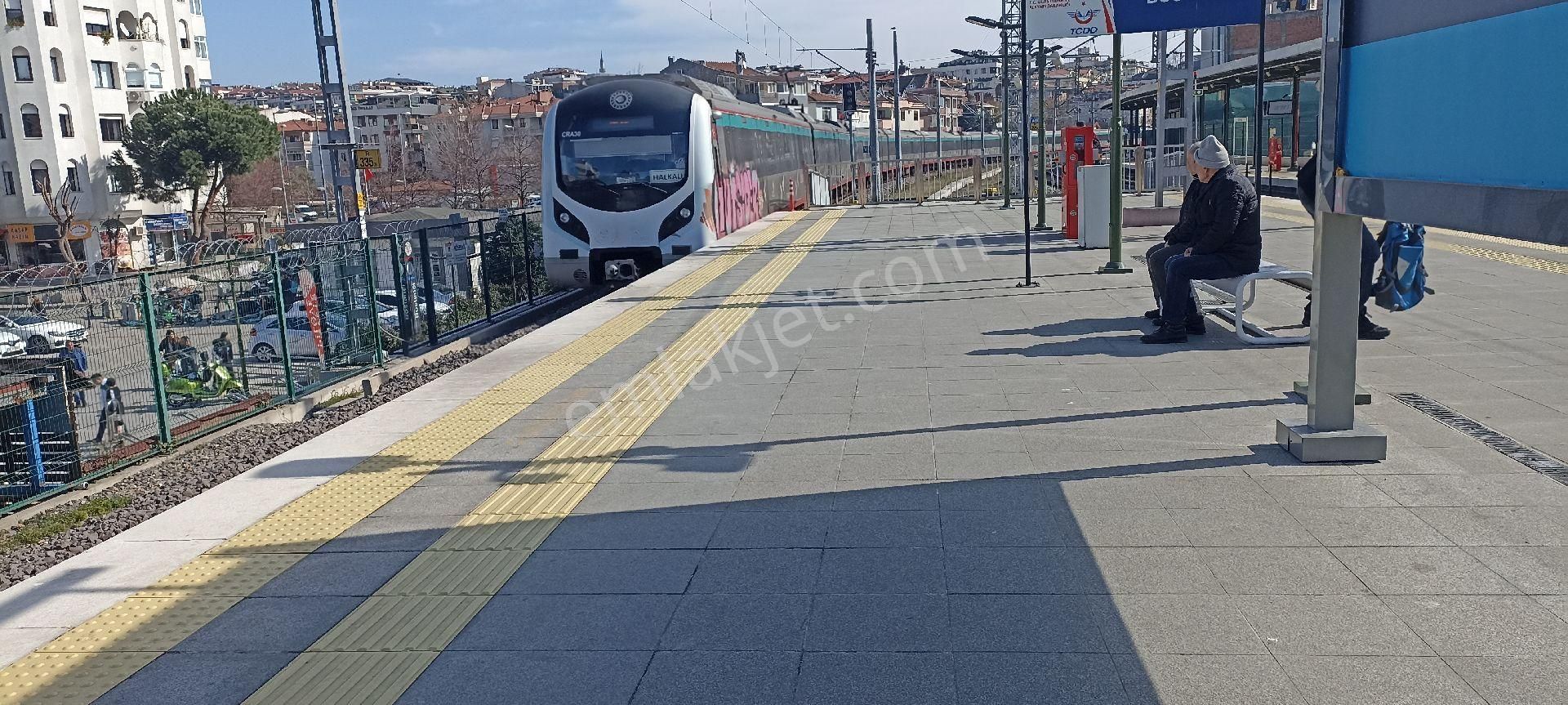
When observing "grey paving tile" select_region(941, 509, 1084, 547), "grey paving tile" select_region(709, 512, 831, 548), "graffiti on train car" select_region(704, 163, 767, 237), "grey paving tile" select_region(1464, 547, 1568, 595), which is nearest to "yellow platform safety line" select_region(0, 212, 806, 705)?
"grey paving tile" select_region(709, 512, 831, 548)

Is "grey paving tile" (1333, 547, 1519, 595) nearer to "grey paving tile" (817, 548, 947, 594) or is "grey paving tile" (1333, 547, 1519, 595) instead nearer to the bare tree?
"grey paving tile" (817, 548, 947, 594)

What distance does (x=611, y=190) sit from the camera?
18172 millimetres

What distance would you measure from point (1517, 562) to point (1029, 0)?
38.0ft

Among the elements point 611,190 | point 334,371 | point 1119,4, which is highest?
point 1119,4

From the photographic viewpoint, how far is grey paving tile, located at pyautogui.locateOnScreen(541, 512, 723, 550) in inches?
186

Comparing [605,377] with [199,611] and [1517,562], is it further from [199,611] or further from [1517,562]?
[1517,562]

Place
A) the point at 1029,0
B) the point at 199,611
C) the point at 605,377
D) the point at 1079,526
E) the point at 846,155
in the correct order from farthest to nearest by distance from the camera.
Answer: the point at 846,155 → the point at 1029,0 → the point at 605,377 → the point at 1079,526 → the point at 199,611

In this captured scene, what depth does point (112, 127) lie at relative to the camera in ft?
184

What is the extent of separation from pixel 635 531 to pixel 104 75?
61.8 m

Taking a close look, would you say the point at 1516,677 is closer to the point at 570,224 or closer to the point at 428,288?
the point at 428,288

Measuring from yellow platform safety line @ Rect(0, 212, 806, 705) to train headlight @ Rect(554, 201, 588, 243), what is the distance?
36.0 feet

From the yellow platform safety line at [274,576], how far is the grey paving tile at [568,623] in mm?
121

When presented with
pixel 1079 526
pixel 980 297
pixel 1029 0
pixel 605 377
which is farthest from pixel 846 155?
pixel 1079 526

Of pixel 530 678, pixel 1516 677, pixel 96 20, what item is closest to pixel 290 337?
pixel 530 678
